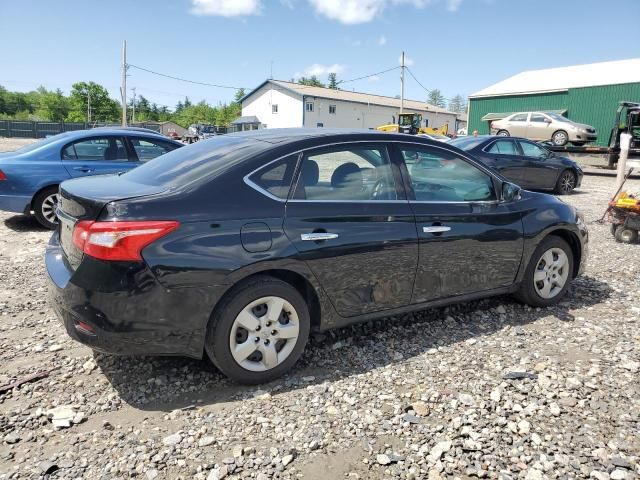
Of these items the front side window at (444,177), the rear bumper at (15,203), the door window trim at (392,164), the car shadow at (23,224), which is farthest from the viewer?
the car shadow at (23,224)

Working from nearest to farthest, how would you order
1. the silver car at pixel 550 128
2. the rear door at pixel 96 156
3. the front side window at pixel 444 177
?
the front side window at pixel 444 177, the rear door at pixel 96 156, the silver car at pixel 550 128

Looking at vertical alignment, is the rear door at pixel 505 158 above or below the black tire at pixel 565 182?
above

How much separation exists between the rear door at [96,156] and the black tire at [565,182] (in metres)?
10.7

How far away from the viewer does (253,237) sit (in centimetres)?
301

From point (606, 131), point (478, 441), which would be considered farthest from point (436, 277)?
point (606, 131)

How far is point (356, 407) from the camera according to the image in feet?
9.93

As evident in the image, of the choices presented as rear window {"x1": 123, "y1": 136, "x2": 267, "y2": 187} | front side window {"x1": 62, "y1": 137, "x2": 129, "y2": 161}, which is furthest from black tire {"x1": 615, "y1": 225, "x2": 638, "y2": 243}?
front side window {"x1": 62, "y1": 137, "x2": 129, "y2": 161}

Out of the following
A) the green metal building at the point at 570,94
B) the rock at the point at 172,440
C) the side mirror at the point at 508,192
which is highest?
the green metal building at the point at 570,94

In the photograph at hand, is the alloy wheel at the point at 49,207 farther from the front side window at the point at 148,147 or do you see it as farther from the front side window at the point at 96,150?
the front side window at the point at 148,147

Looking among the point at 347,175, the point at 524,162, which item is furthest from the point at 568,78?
the point at 347,175

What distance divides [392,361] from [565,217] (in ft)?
7.83

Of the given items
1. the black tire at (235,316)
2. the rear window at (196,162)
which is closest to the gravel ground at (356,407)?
the black tire at (235,316)

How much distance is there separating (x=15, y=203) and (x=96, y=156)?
138cm

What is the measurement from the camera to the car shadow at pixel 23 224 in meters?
7.74
